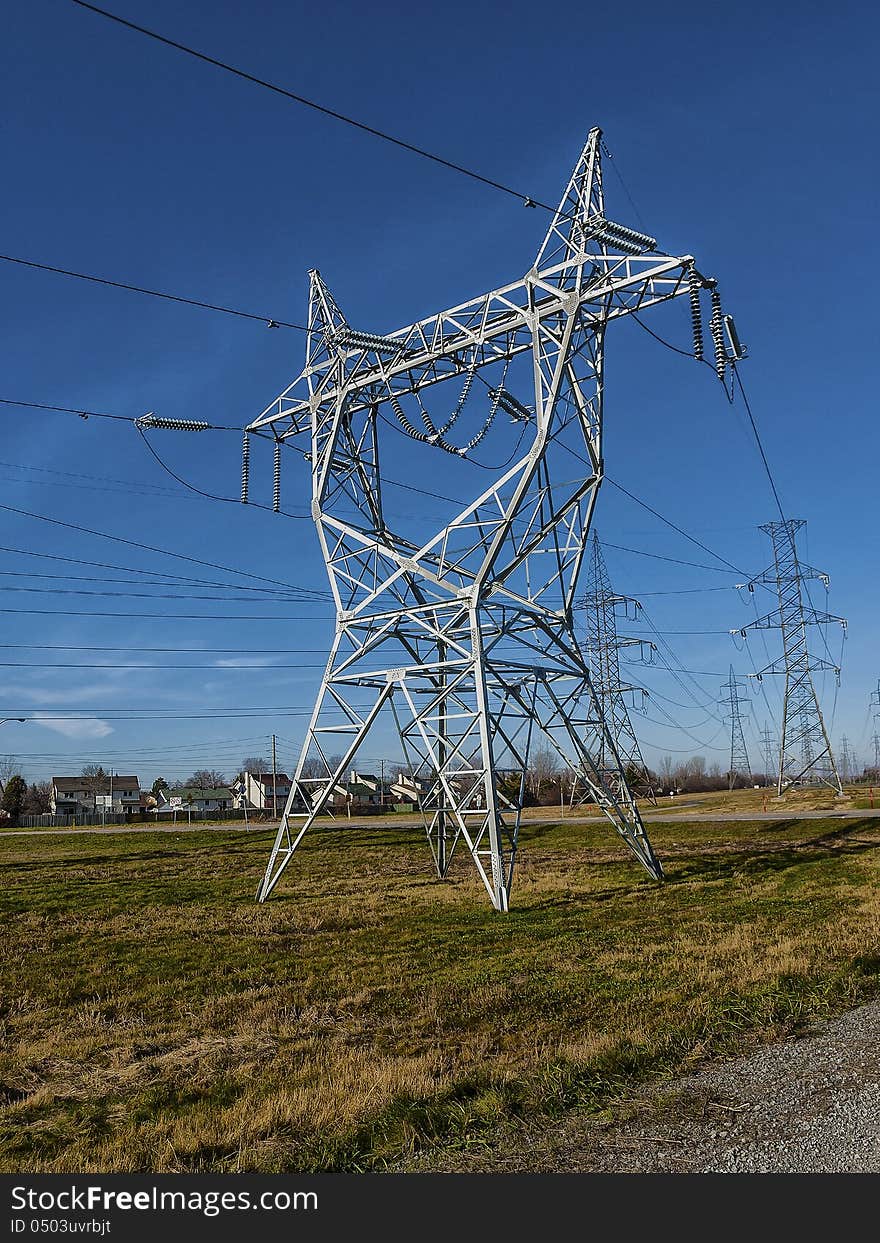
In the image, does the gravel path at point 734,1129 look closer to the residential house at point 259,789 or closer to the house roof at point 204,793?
the residential house at point 259,789

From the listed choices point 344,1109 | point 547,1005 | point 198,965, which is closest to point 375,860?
point 198,965

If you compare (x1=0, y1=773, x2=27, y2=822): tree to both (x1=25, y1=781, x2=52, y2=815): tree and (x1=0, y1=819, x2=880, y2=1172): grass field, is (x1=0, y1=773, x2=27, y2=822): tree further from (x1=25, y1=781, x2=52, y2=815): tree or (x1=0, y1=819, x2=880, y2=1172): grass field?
(x1=0, y1=819, x2=880, y2=1172): grass field

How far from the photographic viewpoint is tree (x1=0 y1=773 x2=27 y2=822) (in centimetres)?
9938

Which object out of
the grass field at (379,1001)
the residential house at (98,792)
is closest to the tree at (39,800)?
the residential house at (98,792)

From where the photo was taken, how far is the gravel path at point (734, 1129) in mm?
5652

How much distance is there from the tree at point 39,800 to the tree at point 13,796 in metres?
10.8

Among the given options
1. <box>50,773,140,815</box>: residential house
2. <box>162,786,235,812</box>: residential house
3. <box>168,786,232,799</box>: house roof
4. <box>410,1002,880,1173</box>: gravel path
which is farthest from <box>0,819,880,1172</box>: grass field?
<box>50,773,140,815</box>: residential house

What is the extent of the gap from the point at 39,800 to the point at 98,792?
917 cm

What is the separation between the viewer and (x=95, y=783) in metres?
136

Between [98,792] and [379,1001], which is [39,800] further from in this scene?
[379,1001]

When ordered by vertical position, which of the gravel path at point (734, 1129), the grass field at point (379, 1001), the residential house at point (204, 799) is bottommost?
the residential house at point (204, 799)

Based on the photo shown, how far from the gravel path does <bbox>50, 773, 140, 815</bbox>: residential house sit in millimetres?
125507

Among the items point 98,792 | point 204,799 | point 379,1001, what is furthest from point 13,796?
point 379,1001

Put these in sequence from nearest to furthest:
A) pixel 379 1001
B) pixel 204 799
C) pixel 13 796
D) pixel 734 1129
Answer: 1. pixel 734 1129
2. pixel 379 1001
3. pixel 13 796
4. pixel 204 799
